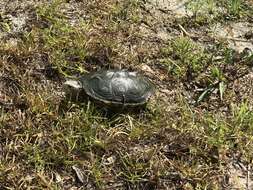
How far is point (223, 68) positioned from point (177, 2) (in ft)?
3.39

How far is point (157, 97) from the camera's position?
3.97 metres

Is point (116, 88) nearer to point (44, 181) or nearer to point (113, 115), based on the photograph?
point (113, 115)

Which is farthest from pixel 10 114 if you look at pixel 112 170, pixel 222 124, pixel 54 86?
pixel 222 124

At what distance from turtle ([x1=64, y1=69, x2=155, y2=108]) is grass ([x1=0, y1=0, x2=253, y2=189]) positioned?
11 centimetres

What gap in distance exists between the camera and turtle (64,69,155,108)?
3.62m

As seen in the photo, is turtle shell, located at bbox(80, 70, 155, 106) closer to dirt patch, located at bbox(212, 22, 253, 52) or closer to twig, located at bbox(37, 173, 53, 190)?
twig, located at bbox(37, 173, 53, 190)

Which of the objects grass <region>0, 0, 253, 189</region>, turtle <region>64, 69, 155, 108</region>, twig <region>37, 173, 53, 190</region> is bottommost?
twig <region>37, 173, 53, 190</region>

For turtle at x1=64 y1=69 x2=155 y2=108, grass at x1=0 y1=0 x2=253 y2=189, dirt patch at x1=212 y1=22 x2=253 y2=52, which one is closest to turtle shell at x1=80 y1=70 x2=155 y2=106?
turtle at x1=64 y1=69 x2=155 y2=108

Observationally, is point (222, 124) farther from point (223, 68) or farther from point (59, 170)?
point (59, 170)

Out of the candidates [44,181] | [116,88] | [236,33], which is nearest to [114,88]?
[116,88]

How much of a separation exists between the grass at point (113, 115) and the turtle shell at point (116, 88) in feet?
0.38

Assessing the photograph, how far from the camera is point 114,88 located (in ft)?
11.9

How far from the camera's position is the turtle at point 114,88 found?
3.62m

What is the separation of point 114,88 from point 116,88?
15 millimetres
